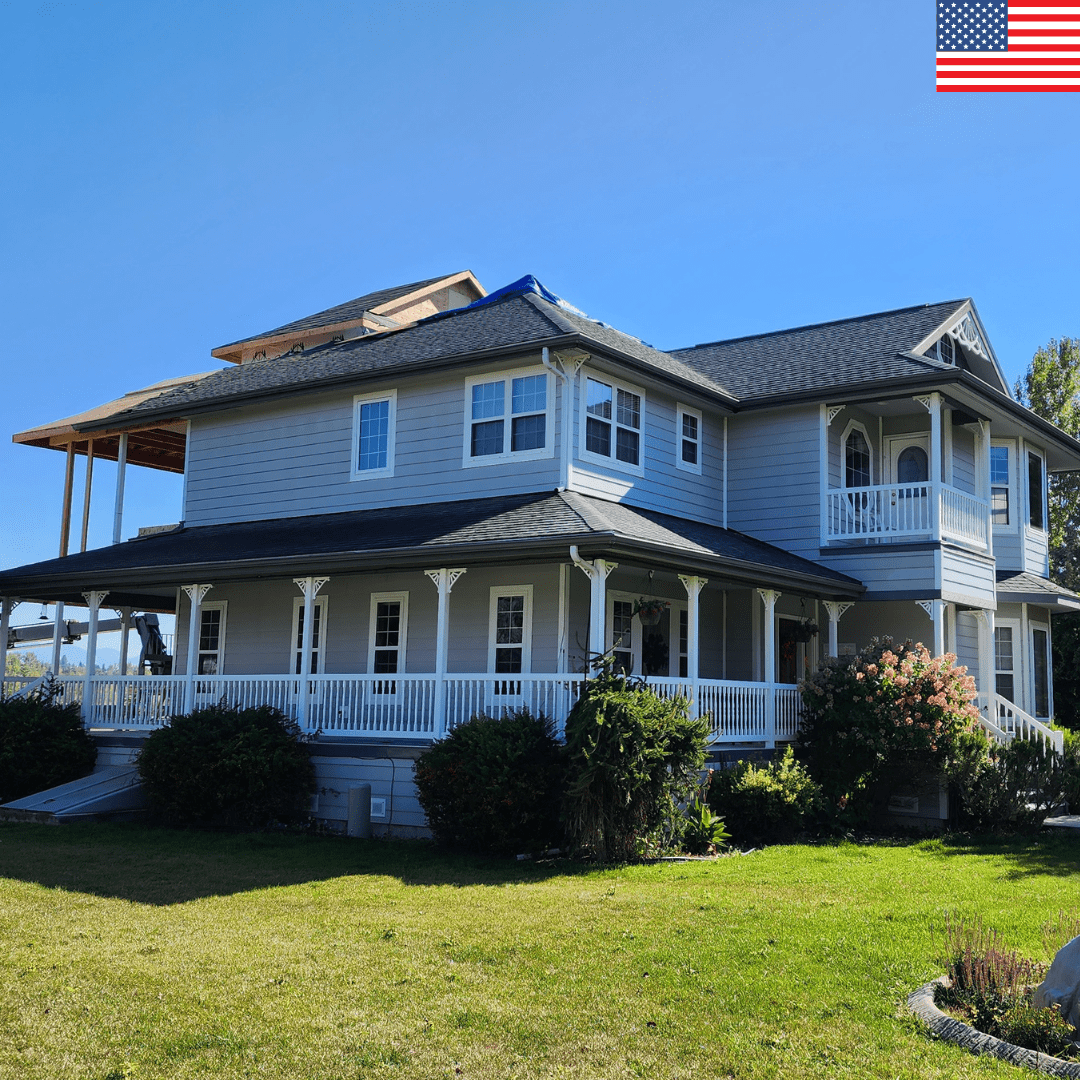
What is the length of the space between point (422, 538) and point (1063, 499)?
25.4m

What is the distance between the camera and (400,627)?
1859 centimetres

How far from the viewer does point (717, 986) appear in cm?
774

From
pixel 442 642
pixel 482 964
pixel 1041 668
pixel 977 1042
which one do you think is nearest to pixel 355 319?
pixel 442 642

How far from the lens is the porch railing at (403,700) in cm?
1534

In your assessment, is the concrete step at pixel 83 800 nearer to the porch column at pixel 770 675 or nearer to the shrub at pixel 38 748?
the shrub at pixel 38 748

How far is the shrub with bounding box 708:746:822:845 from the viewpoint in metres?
14.8

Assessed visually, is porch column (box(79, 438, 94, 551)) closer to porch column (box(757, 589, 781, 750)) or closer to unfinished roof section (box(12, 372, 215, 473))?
unfinished roof section (box(12, 372, 215, 473))

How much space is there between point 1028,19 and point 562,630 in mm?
9728

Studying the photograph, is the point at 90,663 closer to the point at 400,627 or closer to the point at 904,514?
the point at 400,627

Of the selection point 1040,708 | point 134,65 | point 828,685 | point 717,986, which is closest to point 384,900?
point 717,986

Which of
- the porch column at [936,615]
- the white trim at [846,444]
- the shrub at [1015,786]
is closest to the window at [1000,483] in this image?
the white trim at [846,444]

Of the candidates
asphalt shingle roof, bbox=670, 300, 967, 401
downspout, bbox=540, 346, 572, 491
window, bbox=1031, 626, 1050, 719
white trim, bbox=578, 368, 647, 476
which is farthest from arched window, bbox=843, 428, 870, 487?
downspout, bbox=540, 346, 572, 491

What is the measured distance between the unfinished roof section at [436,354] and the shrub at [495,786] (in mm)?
6169

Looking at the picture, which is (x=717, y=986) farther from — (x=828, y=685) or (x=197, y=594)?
(x=197, y=594)
